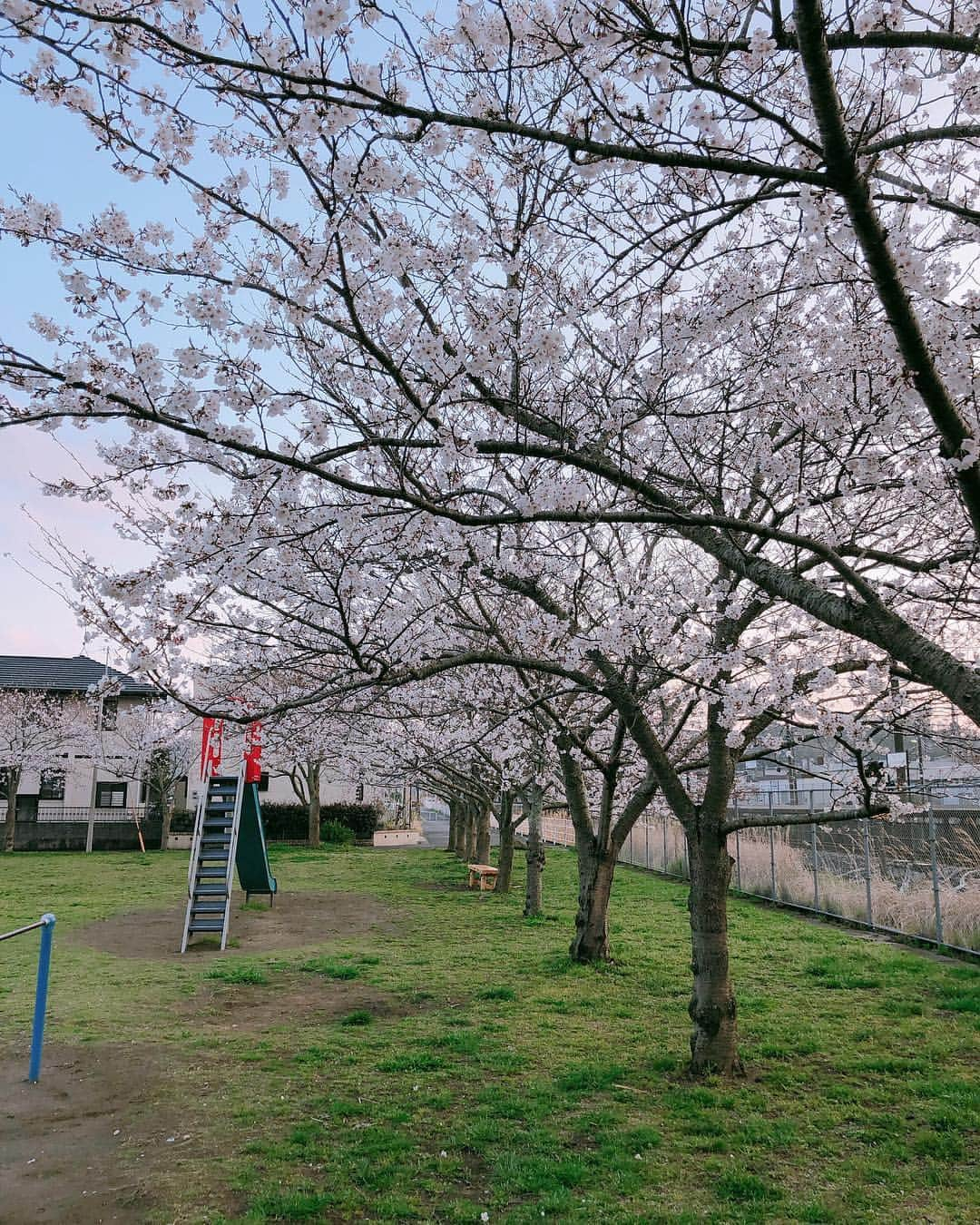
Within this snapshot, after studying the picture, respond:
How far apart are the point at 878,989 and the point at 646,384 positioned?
6.79 meters

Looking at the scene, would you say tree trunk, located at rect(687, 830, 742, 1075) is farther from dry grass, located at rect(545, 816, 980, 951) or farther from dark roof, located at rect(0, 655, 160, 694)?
dark roof, located at rect(0, 655, 160, 694)

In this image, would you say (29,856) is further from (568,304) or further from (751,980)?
(568,304)

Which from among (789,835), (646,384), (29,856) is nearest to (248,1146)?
(646,384)

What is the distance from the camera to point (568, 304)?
509cm

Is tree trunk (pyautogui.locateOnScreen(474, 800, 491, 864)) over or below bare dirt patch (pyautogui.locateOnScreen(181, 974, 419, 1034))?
over

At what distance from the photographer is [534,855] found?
12703mm

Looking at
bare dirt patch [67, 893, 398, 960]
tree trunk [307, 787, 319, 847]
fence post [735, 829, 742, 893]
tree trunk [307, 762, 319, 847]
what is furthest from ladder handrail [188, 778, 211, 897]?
tree trunk [307, 787, 319, 847]

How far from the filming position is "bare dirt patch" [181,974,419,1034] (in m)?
7.38

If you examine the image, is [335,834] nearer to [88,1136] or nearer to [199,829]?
[199,829]

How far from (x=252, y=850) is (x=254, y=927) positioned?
4.93ft

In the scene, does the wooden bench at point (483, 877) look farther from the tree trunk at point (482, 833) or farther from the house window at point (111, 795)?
the house window at point (111, 795)

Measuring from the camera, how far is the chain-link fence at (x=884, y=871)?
10.4 meters

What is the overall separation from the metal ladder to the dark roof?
19.4 metres

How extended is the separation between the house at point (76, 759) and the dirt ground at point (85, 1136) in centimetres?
Answer: 2429
